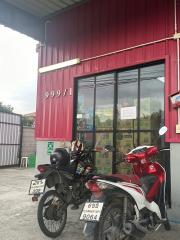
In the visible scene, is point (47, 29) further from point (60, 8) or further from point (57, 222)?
point (57, 222)

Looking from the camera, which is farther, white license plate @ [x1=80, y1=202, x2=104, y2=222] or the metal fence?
the metal fence

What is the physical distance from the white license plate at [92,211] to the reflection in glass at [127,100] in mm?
2821

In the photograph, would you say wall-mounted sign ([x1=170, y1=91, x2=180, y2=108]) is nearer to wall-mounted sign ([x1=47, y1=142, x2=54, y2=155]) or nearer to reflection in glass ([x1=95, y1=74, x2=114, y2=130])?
reflection in glass ([x1=95, y1=74, x2=114, y2=130])

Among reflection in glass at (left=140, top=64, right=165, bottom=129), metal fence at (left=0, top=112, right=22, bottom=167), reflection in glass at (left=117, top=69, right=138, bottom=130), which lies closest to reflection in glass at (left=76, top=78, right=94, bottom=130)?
reflection in glass at (left=117, top=69, right=138, bottom=130)

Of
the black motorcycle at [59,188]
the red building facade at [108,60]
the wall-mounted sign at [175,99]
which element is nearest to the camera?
the black motorcycle at [59,188]

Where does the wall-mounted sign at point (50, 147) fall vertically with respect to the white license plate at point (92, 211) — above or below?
above

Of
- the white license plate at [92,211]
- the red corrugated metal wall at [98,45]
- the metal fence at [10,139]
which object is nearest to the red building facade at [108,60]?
the red corrugated metal wall at [98,45]

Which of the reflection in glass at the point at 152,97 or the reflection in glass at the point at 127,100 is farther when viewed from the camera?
the reflection in glass at the point at 127,100

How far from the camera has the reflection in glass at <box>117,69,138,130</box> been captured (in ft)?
20.7

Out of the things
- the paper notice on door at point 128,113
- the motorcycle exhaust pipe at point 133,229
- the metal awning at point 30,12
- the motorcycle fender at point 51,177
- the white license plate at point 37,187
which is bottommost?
the motorcycle exhaust pipe at point 133,229

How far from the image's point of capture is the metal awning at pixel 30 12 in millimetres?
7147

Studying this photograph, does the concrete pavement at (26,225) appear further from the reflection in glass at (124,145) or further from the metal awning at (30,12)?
the metal awning at (30,12)

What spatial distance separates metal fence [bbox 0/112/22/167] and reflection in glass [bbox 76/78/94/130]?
1023 cm

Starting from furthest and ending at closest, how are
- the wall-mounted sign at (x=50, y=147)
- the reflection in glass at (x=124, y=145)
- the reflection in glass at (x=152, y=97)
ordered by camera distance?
1. the wall-mounted sign at (x=50, y=147)
2. the reflection in glass at (x=124, y=145)
3. the reflection in glass at (x=152, y=97)
